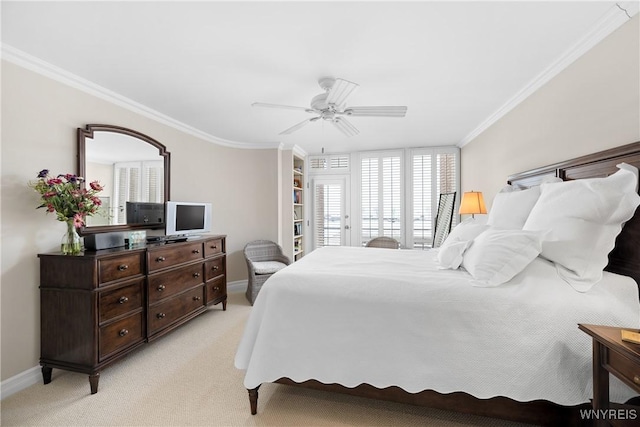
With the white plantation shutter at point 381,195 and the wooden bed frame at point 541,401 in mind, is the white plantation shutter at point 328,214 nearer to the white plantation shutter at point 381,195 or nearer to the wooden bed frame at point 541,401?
the white plantation shutter at point 381,195

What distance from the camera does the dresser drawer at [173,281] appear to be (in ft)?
8.14

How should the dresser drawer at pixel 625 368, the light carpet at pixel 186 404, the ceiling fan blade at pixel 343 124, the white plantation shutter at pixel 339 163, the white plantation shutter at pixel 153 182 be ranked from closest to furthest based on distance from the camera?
the dresser drawer at pixel 625 368
the light carpet at pixel 186 404
the ceiling fan blade at pixel 343 124
the white plantation shutter at pixel 153 182
the white plantation shutter at pixel 339 163

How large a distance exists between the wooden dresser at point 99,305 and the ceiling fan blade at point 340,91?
6.90 feet

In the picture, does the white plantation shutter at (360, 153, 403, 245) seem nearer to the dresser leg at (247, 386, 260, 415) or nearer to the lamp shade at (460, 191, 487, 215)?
the lamp shade at (460, 191, 487, 215)

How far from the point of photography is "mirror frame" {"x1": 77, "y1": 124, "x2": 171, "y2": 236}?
235 cm

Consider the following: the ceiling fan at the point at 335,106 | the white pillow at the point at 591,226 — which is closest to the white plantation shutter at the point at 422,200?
the ceiling fan at the point at 335,106

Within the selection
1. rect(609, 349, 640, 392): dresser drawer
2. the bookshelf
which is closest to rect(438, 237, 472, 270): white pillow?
rect(609, 349, 640, 392): dresser drawer

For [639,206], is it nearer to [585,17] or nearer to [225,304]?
[585,17]

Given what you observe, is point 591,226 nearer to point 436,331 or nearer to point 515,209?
point 515,209

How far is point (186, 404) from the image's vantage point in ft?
6.00

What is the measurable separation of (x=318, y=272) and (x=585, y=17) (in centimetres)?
228

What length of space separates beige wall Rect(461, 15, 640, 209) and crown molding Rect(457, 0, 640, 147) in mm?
34

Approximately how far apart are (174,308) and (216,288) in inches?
27.7

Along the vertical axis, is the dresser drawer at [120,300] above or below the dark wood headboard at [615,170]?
below
